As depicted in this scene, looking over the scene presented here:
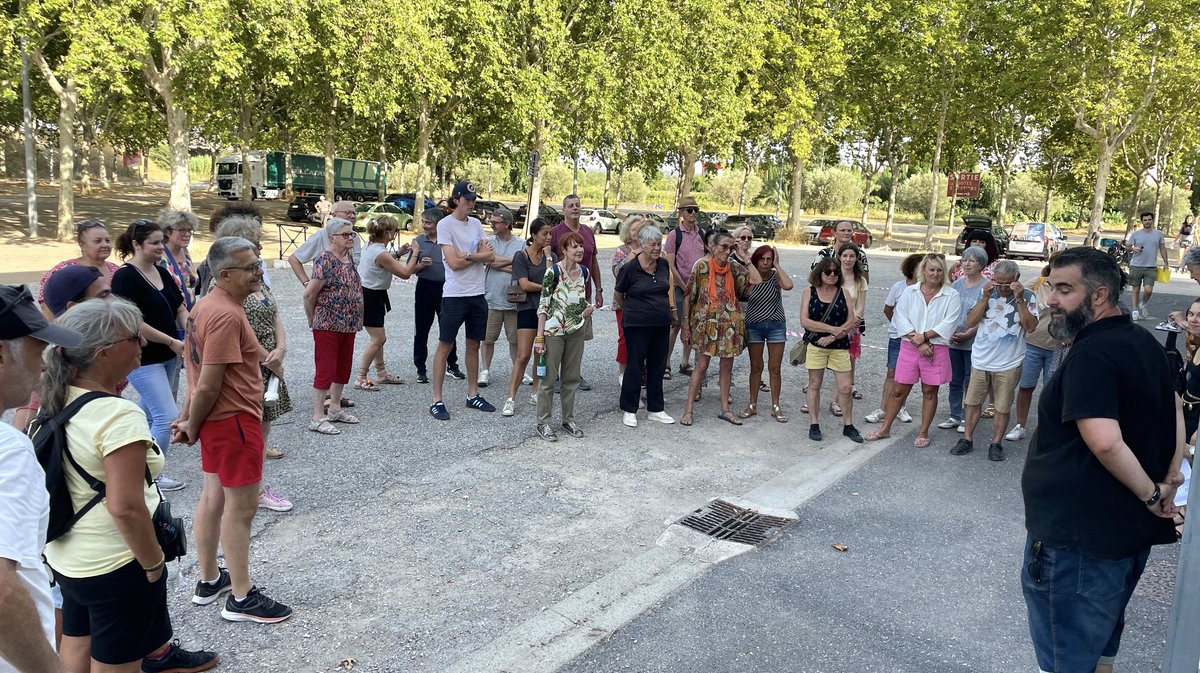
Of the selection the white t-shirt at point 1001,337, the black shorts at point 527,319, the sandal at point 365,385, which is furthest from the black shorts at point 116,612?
the white t-shirt at point 1001,337

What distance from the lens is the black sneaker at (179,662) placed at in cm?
312

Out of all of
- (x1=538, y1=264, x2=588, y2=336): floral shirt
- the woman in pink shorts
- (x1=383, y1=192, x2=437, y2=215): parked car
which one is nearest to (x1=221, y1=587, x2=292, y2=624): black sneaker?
(x1=538, y1=264, x2=588, y2=336): floral shirt

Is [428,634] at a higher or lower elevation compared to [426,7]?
lower

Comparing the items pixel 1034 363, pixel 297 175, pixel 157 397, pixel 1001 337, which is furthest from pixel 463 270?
pixel 297 175

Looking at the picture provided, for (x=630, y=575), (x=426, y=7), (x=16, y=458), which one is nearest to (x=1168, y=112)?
(x=426, y=7)

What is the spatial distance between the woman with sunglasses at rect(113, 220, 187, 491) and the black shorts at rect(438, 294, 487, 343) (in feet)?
8.08

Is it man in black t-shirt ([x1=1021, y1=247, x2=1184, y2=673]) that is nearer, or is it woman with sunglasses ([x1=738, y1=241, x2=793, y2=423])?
man in black t-shirt ([x1=1021, y1=247, x2=1184, y2=673])

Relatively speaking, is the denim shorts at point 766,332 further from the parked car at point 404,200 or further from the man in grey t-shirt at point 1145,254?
the parked car at point 404,200

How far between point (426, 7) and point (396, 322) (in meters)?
15.1

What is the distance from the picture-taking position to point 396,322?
36.3ft

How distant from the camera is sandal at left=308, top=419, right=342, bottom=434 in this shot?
616cm

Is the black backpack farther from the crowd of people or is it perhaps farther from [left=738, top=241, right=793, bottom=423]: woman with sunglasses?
[left=738, top=241, right=793, bottom=423]: woman with sunglasses

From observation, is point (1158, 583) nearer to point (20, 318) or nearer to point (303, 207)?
point (20, 318)

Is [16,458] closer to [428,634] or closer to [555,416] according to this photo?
[428,634]
